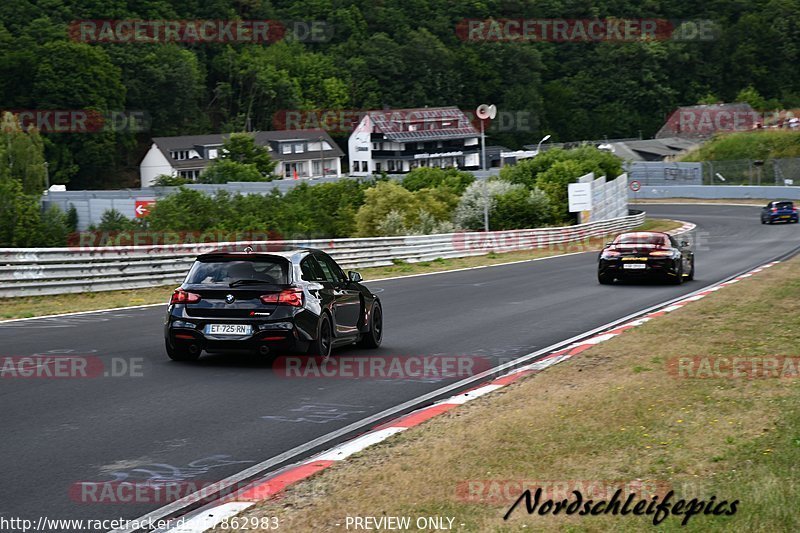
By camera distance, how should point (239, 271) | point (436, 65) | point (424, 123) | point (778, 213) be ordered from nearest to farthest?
point (239, 271) → point (778, 213) → point (424, 123) → point (436, 65)

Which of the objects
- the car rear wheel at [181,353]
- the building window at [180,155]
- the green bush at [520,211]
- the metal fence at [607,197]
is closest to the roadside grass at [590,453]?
the car rear wheel at [181,353]

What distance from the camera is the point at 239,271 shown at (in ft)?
42.8

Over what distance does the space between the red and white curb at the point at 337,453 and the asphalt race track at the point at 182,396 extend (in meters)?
0.42

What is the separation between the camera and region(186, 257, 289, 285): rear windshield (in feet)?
42.5

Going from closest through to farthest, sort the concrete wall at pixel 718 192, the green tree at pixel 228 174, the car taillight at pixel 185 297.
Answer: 1. the car taillight at pixel 185 297
2. the concrete wall at pixel 718 192
3. the green tree at pixel 228 174

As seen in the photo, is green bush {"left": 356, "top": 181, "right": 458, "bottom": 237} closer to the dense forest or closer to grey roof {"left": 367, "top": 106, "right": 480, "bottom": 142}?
grey roof {"left": 367, "top": 106, "right": 480, "bottom": 142}

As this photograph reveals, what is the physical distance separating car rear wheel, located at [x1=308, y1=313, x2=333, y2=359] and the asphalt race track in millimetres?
659

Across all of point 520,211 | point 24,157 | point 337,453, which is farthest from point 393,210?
point 24,157

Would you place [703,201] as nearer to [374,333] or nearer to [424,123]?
[424,123]

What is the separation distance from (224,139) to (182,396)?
11600cm

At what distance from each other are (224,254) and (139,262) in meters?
12.0

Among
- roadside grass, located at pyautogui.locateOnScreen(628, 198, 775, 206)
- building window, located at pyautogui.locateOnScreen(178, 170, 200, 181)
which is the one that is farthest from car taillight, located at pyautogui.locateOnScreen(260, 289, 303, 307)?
building window, located at pyautogui.locateOnScreen(178, 170, 200, 181)

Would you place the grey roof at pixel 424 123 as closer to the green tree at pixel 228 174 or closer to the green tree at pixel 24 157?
the green tree at pixel 228 174

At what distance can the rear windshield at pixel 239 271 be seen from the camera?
42.5 feet
